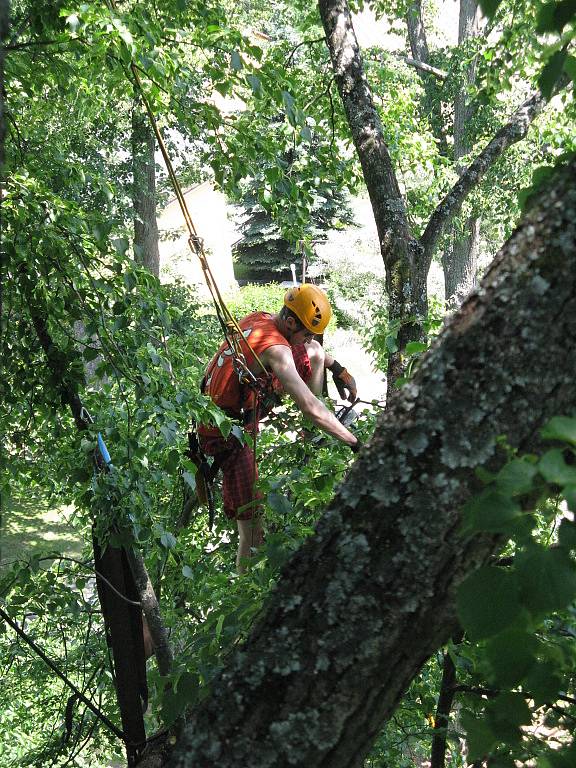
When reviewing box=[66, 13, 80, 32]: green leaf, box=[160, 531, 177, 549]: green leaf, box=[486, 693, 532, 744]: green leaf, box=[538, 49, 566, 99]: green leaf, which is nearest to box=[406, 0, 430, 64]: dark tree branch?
box=[66, 13, 80, 32]: green leaf

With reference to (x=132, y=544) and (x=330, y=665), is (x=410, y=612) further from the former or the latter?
(x=132, y=544)

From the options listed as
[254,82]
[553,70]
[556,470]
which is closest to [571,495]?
[556,470]

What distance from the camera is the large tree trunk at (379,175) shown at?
383 centimetres

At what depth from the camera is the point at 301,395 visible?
10.7 ft

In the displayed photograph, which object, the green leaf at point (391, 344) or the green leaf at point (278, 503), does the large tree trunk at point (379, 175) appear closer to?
the green leaf at point (391, 344)

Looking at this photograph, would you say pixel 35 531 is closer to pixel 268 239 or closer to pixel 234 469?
pixel 234 469

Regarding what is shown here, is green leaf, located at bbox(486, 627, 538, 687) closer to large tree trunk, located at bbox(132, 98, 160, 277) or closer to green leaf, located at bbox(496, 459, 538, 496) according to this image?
green leaf, located at bbox(496, 459, 538, 496)

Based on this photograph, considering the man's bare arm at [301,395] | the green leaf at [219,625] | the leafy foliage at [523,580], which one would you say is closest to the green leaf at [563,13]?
the leafy foliage at [523,580]

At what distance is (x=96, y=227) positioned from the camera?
6.53 feet

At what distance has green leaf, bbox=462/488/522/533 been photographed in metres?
0.75

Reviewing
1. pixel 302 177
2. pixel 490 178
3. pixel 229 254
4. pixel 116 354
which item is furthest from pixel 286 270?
pixel 116 354

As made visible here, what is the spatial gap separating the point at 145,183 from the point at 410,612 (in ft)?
46.5

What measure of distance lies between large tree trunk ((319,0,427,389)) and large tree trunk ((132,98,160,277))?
908 centimetres

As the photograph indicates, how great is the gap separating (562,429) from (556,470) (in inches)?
2.4
